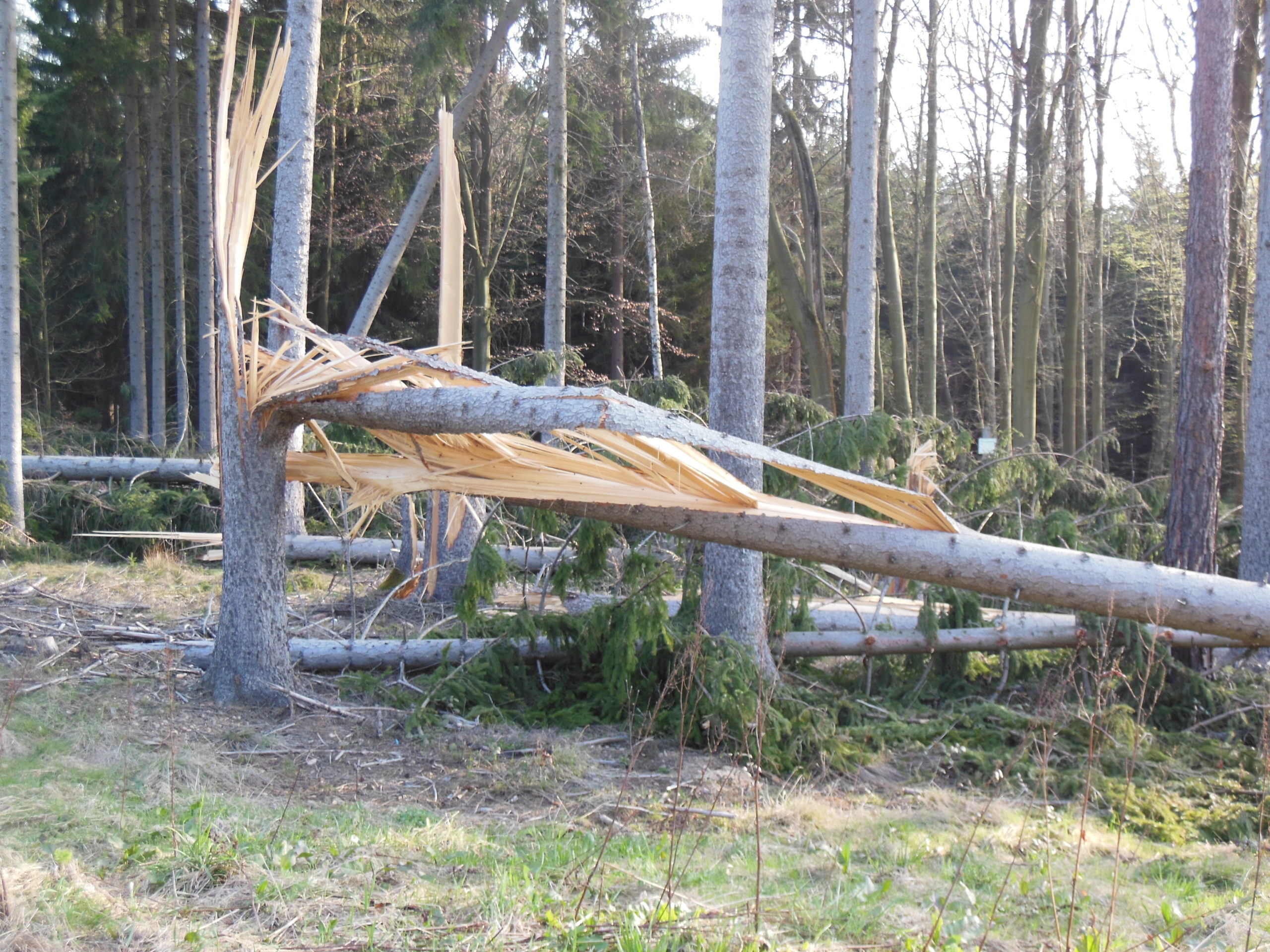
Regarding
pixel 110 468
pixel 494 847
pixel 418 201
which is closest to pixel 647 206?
pixel 418 201

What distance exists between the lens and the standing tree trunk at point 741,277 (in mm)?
5566

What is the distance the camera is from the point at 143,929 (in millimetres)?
2498

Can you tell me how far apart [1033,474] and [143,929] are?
7382mm

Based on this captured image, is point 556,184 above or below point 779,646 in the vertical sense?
above

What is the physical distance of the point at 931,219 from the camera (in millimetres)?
15367

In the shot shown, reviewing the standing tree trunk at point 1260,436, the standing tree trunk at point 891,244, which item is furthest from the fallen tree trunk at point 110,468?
the standing tree trunk at point 1260,436

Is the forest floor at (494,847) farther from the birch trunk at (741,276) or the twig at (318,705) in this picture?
the birch trunk at (741,276)

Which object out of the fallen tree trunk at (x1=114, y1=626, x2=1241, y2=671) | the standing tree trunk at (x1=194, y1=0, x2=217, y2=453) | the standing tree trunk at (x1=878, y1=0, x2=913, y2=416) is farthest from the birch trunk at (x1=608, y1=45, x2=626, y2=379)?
the fallen tree trunk at (x1=114, y1=626, x2=1241, y2=671)

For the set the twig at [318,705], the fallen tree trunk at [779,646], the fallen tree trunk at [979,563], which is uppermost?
the fallen tree trunk at [979,563]

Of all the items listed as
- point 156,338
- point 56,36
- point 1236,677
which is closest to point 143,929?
point 1236,677

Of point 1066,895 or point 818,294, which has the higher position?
point 818,294

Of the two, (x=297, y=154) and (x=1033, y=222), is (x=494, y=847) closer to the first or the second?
(x=297, y=154)

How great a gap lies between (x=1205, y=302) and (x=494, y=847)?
22.0ft

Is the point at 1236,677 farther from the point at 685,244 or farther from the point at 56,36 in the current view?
the point at 56,36
